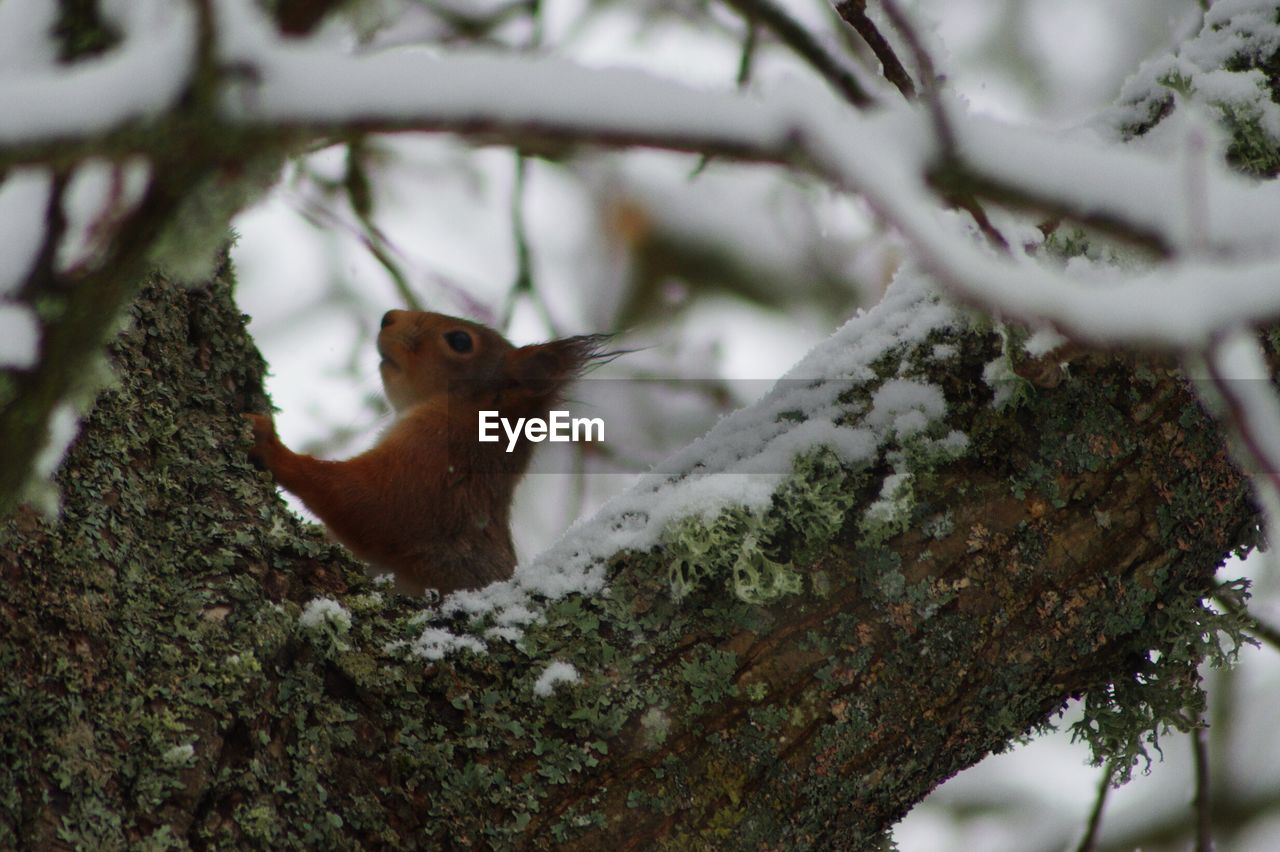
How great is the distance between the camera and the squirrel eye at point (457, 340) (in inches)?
136

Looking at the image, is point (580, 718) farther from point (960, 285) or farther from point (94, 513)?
point (960, 285)

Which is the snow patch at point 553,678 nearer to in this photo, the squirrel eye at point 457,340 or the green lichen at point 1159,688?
the green lichen at point 1159,688

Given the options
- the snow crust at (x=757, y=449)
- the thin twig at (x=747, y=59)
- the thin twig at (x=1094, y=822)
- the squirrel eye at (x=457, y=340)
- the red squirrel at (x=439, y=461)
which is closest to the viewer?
the snow crust at (x=757, y=449)

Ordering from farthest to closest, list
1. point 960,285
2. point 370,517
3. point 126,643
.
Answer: point 370,517
point 126,643
point 960,285

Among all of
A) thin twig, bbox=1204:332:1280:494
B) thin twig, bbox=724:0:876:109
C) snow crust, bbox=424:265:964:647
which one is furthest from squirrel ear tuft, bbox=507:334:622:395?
thin twig, bbox=1204:332:1280:494

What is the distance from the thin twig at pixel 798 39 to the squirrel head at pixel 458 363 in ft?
4.44

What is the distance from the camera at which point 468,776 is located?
4.87ft

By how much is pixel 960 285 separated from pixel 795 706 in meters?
0.93

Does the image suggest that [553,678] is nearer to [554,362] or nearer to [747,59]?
[554,362]

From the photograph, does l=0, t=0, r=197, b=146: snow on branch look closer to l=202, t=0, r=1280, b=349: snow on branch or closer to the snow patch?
l=202, t=0, r=1280, b=349: snow on branch

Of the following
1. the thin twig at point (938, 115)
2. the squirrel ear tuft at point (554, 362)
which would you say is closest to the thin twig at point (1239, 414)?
the thin twig at point (938, 115)

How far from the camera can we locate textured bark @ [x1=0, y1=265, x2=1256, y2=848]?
4.61ft

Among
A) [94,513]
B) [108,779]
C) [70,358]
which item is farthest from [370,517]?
[70,358]

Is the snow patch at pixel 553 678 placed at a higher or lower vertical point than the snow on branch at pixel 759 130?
higher
